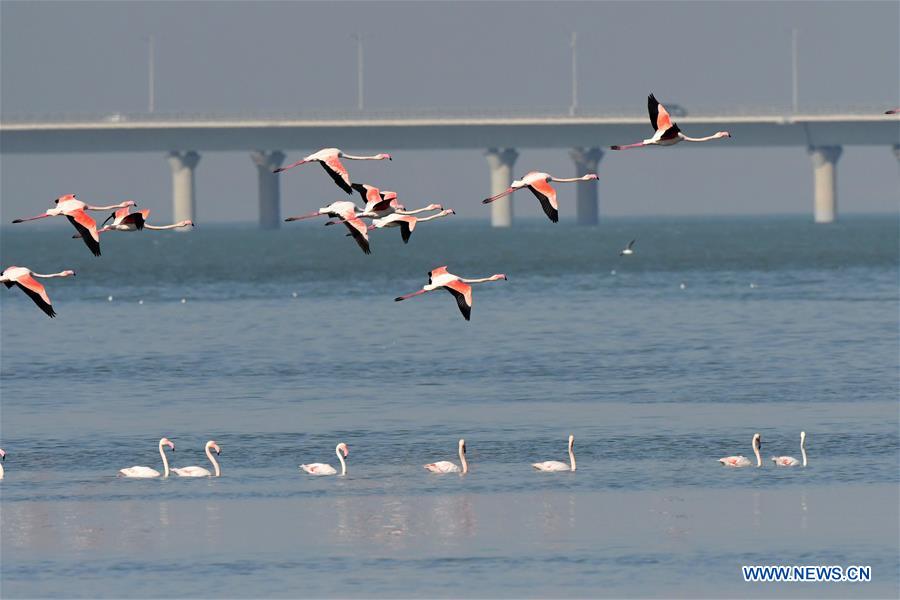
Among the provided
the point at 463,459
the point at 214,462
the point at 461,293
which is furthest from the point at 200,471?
the point at 461,293

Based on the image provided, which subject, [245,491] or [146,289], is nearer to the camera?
[245,491]

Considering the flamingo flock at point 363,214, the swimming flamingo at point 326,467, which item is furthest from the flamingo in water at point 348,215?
the swimming flamingo at point 326,467

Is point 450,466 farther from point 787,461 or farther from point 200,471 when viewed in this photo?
point 787,461

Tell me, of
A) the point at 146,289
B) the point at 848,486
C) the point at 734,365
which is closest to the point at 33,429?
the point at 848,486

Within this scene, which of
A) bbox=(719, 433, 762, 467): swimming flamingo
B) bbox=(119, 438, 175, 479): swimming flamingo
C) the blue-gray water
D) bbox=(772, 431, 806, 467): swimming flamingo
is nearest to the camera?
the blue-gray water

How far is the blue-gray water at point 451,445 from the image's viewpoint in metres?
30.9

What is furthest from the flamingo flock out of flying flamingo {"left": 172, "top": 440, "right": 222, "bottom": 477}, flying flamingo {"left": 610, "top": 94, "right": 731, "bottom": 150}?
flying flamingo {"left": 172, "top": 440, "right": 222, "bottom": 477}

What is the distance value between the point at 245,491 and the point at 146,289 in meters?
80.6

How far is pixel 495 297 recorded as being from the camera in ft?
341

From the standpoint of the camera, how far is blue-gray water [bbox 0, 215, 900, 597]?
3092 cm

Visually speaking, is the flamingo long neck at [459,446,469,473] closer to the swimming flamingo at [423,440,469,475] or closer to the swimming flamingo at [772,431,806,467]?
the swimming flamingo at [423,440,469,475]

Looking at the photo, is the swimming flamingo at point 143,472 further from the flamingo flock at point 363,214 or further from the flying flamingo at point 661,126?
the flying flamingo at point 661,126

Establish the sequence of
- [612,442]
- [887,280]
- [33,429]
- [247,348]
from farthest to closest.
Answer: [887,280]
[247,348]
[33,429]
[612,442]

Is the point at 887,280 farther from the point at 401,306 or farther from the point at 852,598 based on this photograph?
the point at 852,598
